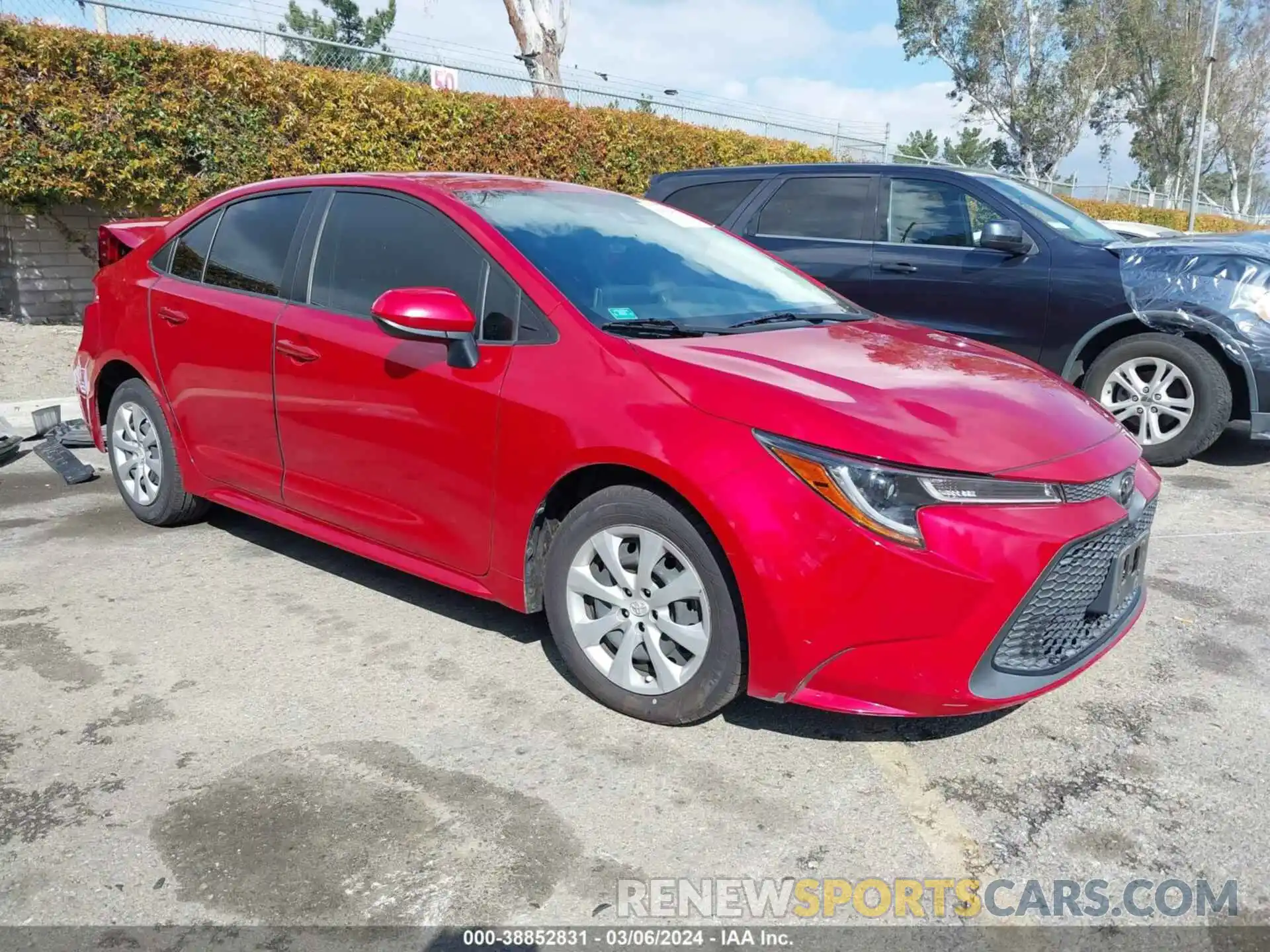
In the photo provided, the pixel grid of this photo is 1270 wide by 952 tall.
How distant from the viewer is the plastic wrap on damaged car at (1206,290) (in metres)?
5.83

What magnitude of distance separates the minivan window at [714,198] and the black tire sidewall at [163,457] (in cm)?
416

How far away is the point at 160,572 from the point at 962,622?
10.7ft

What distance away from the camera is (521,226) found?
3.51 m

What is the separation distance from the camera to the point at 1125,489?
293cm

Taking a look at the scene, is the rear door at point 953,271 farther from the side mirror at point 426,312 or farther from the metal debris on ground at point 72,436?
the metal debris on ground at point 72,436

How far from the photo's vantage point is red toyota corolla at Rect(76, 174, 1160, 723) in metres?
2.59

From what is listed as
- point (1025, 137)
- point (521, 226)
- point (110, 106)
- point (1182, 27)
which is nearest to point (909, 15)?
point (1025, 137)

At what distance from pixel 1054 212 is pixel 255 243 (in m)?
5.05

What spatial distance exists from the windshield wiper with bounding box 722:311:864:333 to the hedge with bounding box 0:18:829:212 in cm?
734

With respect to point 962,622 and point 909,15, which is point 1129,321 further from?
point 909,15

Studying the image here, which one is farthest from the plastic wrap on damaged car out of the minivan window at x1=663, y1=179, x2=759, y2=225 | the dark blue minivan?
the minivan window at x1=663, y1=179, x2=759, y2=225

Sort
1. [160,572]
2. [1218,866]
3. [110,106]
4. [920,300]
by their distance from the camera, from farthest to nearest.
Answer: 1. [110,106]
2. [920,300]
3. [160,572]
4. [1218,866]

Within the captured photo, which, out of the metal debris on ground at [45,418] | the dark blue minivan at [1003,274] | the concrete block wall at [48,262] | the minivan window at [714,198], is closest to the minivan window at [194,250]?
the metal debris on ground at [45,418]

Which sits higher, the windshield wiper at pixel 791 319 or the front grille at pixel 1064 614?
the windshield wiper at pixel 791 319
